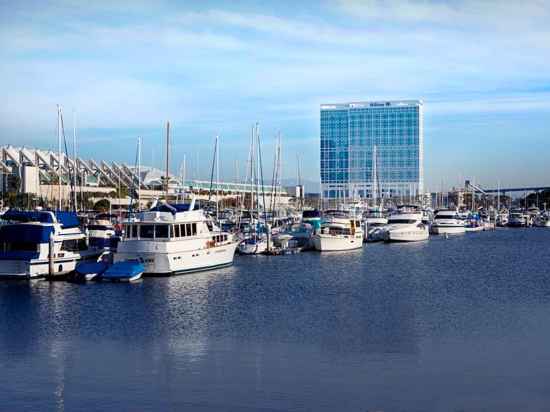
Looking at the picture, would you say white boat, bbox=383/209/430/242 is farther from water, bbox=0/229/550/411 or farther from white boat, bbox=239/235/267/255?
water, bbox=0/229/550/411

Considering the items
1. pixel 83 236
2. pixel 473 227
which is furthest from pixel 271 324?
pixel 473 227

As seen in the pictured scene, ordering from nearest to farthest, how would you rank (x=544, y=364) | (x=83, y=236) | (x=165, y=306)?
(x=544, y=364) < (x=165, y=306) < (x=83, y=236)

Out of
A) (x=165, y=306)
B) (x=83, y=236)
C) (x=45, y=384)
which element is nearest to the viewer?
(x=45, y=384)

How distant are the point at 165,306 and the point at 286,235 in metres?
30.4

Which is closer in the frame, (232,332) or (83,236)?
(232,332)

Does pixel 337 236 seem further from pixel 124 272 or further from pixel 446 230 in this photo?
pixel 446 230

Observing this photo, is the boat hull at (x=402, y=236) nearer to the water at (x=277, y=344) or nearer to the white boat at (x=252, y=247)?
the white boat at (x=252, y=247)

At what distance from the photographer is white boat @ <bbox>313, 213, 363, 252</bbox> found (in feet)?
184

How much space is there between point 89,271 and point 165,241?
11.8 ft

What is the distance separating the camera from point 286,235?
58.5 m

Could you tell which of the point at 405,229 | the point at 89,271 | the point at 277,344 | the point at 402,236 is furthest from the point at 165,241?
the point at 405,229

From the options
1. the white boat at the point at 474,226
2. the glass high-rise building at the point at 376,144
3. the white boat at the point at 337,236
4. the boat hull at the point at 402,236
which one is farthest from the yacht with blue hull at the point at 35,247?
the glass high-rise building at the point at 376,144

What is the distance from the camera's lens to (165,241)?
36812 mm

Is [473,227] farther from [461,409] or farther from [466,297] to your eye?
[461,409]
